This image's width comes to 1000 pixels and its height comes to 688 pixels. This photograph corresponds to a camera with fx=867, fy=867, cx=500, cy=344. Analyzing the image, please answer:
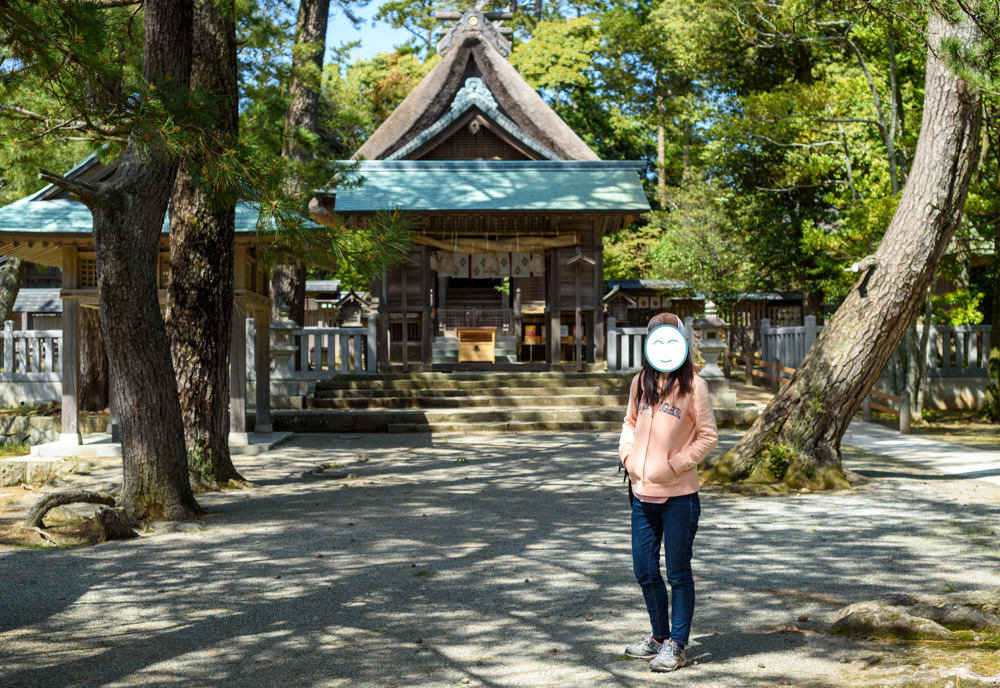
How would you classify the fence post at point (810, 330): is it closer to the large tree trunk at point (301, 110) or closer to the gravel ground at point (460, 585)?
the gravel ground at point (460, 585)

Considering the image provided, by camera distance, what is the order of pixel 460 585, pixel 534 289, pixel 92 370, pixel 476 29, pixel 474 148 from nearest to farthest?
pixel 460 585, pixel 92 370, pixel 474 148, pixel 476 29, pixel 534 289

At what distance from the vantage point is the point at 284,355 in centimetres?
1455

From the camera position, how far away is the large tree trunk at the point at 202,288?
8.55m

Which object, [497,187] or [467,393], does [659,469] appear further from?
[497,187]

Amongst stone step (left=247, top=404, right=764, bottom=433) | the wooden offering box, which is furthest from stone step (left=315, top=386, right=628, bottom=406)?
the wooden offering box

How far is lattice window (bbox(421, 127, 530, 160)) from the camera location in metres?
19.7

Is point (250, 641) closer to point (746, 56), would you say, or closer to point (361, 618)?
point (361, 618)

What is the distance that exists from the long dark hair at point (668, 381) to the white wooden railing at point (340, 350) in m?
11.8

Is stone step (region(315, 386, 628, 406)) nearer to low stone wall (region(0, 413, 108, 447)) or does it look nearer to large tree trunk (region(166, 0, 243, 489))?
low stone wall (region(0, 413, 108, 447))

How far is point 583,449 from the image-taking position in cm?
1178

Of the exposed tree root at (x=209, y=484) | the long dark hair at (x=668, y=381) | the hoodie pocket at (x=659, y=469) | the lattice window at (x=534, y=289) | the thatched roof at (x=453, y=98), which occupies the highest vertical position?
the thatched roof at (x=453, y=98)

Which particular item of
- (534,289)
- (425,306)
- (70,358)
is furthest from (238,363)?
(534,289)

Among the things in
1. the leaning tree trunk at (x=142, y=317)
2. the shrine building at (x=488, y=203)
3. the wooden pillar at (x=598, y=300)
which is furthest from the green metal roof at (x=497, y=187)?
the leaning tree trunk at (x=142, y=317)

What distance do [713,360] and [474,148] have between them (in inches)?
321
